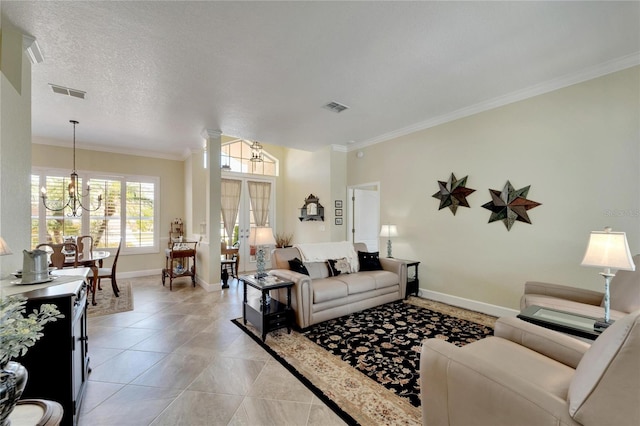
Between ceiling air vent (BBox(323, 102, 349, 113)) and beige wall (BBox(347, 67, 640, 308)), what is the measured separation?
1.59 m

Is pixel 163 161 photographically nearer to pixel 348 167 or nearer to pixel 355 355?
pixel 348 167

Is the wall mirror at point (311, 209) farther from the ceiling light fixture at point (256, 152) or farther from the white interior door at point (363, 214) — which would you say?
the ceiling light fixture at point (256, 152)

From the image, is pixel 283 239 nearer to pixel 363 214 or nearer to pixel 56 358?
pixel 363 214

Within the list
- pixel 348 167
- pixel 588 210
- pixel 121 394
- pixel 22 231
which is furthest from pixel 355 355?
pixel 348 167

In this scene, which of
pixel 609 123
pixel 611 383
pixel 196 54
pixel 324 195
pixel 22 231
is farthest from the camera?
pixel 324 195

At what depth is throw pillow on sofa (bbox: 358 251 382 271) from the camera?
174 inches

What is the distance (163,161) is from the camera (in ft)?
22.1

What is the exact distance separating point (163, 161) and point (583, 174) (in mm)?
7853

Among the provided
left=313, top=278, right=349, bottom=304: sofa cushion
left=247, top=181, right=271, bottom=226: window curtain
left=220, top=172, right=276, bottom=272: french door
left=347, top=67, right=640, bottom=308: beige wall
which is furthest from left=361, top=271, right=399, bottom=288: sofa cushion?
left=247, top=181, right=271, bottom=226: window curtain

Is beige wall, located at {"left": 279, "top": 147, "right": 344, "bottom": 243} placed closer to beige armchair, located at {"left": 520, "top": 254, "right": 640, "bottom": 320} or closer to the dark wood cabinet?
beige armchair, located at {"left": 520, "top": 254, "right": 640, "bottom": 320}

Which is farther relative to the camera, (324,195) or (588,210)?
(324,195)

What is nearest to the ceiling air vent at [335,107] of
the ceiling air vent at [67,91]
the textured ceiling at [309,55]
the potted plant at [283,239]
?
the textured ceiling at [309,55]

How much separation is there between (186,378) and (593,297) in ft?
12.8

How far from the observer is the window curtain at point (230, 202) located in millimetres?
6805
